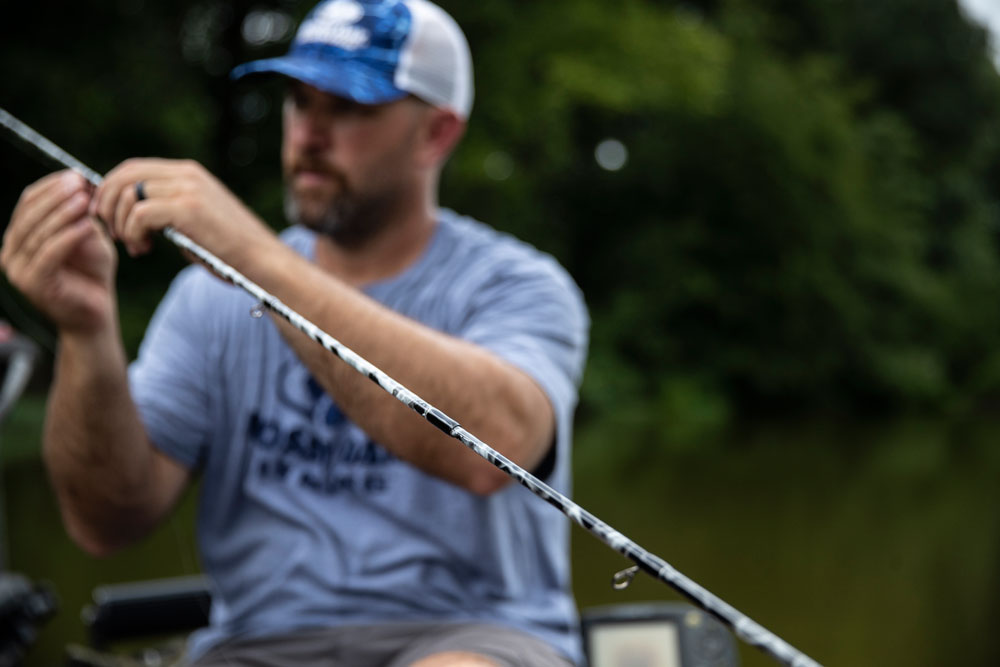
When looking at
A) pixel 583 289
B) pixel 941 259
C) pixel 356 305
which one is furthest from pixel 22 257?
pixel 941 259

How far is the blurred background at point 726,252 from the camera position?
6363 mm

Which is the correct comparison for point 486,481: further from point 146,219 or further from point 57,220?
point 57,220

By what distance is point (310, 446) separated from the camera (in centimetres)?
180

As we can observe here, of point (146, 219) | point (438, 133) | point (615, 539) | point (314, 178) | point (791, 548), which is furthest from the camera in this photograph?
point (791, 548)

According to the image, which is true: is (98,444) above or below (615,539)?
below

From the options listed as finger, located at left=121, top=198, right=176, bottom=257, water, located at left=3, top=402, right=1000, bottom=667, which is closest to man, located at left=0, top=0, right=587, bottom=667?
finger, located at left=121, top=198, right=176, bottom=257

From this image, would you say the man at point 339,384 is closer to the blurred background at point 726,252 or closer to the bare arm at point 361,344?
the bare arm at point 361,344

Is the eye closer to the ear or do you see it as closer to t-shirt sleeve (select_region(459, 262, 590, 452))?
the ear

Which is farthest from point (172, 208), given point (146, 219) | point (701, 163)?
point (701, 163)

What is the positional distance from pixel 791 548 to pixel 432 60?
5555 mm

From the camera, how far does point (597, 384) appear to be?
17.1 metres

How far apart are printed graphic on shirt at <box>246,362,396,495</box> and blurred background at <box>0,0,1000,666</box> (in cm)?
A: 43

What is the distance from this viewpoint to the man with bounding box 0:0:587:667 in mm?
1516

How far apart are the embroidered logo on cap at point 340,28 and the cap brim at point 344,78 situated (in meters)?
0.03
